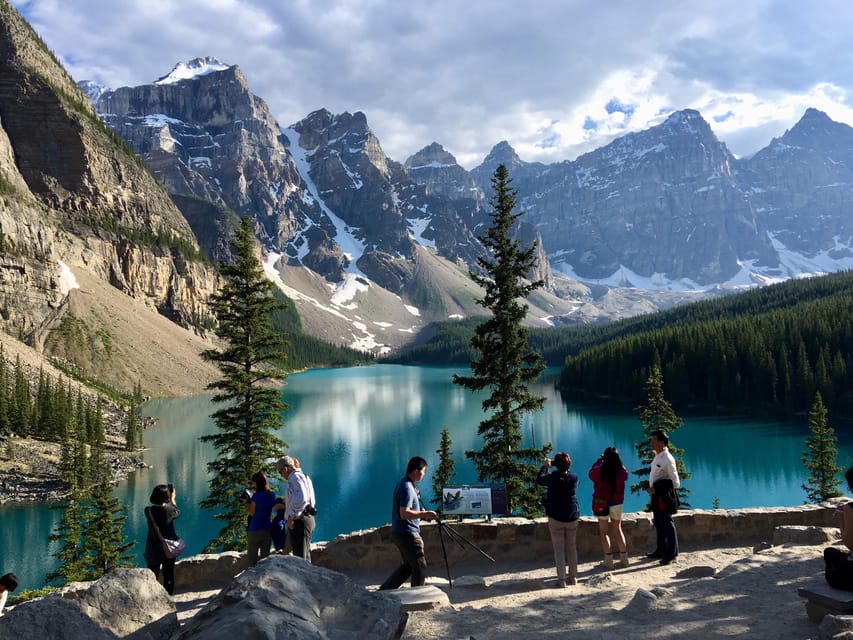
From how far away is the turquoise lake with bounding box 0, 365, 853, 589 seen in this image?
3747 cm

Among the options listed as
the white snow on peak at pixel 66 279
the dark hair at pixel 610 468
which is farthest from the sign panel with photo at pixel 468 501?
the white snow on peak at pixel 66 279

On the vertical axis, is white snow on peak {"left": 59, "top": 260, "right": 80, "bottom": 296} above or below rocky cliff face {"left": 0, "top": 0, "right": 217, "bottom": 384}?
below

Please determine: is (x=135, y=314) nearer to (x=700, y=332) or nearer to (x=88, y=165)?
(x=88, y=165)

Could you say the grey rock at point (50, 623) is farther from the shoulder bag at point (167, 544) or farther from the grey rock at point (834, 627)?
the grey rock at point (834, 627)

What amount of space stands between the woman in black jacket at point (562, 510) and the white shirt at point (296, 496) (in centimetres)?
456

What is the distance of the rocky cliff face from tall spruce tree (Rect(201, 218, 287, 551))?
85606 millimetres

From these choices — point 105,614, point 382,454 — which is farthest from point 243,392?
point 382,454

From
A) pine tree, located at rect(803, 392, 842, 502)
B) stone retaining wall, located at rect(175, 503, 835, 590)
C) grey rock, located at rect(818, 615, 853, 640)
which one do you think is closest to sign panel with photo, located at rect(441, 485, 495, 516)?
stone retaining wall, located at rect(175, 503, 835, 590)

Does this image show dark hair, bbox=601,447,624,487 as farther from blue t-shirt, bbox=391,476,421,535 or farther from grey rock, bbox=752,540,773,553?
grey rock, bbox=752,540,773,553

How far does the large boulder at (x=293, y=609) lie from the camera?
231 inches

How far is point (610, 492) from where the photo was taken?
11352 mm

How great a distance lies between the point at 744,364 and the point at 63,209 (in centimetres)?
14333

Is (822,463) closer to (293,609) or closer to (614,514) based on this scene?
(614,514)

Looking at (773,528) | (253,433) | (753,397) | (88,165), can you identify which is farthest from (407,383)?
(773,528)
